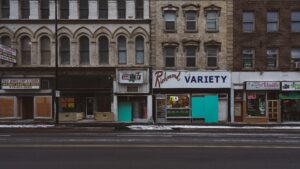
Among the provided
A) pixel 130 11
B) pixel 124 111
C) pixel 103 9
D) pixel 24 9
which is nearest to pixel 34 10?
pixel 24 9

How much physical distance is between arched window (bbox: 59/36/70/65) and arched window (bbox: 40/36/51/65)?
42.6 inches

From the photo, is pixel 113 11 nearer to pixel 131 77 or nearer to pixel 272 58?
pixel 131 77

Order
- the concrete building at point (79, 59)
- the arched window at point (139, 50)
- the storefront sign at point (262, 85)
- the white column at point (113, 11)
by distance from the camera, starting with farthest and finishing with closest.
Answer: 1. the arched window at point (139, 50)
2. the white column at point (113, 11)
3. the concrete building at point (79, 59)
4. the storefront sign at point (262, 85)

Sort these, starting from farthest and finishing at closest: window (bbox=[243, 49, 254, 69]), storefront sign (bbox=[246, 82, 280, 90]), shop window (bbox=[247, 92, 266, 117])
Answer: window (bbox=[243, 49, 254, 69]), shop window (bbox=[247, 92, 266, 117]), storefront sign (bbox=[246, 82, 280, 90])

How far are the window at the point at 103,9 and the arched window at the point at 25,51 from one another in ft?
21.3

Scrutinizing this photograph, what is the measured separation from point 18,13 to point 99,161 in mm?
27516

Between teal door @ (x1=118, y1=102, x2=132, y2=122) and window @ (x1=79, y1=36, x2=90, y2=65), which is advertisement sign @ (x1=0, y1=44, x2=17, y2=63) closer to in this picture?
window @ (x1=79, y1=36, x2=90, y2=65)

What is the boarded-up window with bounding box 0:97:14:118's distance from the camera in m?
35.6

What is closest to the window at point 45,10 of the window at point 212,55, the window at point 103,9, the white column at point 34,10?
the white column at point 34,10

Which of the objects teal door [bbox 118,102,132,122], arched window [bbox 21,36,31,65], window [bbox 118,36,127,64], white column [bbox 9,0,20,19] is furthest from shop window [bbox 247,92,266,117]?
white column [bbox 9,0,20,19]

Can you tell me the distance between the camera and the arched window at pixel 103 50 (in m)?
36.1

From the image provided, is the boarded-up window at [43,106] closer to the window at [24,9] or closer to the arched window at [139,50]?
the window at [24,9]

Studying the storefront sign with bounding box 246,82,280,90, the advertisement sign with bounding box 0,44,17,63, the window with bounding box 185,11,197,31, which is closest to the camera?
the advertisement sign with bounding box 0,44,17,63

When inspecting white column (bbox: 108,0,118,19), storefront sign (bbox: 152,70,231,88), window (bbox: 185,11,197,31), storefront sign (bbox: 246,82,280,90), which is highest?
white column (bbox: 108,0,118,19)
